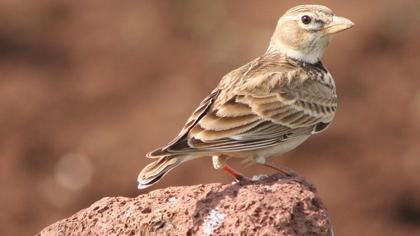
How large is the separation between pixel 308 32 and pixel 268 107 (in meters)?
0.98

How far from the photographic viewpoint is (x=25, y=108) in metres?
16.0

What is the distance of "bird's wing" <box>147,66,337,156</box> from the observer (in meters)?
8.49

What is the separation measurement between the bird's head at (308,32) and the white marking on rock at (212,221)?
2.64 m

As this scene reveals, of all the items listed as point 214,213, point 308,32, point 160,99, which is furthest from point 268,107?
point 160,99

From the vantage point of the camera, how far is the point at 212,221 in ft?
24.3

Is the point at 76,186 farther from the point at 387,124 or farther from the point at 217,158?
the point at 217,158

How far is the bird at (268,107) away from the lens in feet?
27.6

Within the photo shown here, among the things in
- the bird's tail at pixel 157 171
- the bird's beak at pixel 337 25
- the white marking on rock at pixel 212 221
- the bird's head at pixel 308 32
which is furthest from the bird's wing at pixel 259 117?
the white marking on rock at pixel 212 221

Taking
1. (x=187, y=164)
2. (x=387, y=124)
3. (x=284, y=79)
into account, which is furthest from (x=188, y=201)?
(x=387, y=124)

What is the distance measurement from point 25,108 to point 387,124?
4.28 metres

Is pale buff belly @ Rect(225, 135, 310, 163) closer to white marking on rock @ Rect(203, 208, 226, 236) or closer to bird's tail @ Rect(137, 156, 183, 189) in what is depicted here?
bird's tail @ Rect(137, 156, 183, 189)

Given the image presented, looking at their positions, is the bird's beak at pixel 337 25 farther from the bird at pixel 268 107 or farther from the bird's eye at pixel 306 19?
the bird's eye at pixel 306 19

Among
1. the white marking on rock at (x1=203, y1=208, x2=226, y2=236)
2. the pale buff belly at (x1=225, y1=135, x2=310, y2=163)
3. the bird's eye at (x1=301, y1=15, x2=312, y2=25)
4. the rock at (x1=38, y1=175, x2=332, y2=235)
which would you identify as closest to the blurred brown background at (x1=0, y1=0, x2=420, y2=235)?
the bird's eye at (x1=301, y1=15, x2=312, y2=25)

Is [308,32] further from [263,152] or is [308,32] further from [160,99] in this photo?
[160,99]
